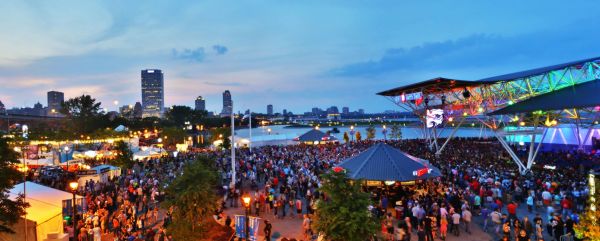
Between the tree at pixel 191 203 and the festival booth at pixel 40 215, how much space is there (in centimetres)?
513

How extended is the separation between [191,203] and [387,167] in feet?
28.4

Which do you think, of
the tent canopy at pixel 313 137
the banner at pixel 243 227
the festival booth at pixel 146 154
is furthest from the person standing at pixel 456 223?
the festival booth at pixel 146 154

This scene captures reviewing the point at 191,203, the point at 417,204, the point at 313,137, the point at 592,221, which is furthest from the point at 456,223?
the point at 313,137

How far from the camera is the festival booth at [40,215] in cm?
1354

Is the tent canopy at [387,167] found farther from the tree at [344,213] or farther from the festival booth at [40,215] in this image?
the festival booth at [40,215]

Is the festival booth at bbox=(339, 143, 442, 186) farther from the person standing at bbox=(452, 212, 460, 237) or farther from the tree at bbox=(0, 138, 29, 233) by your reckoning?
the tree at bbox=(0, 138, 29, 233)

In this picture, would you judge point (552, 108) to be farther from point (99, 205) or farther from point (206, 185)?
point (99, 205)

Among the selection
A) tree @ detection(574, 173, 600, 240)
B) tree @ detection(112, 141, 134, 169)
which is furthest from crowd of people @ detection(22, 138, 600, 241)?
tree @ detection(112, 141, 134, 169)

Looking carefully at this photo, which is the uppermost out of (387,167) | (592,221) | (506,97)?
(506,97)

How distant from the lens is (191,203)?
11.3 meters

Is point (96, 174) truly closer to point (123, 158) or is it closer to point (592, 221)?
point (123, 158)

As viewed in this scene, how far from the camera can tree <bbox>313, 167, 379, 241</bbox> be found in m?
8.86

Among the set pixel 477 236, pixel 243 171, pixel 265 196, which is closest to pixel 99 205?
pixel 265 196

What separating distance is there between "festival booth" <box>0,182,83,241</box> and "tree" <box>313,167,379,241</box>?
382 inches
